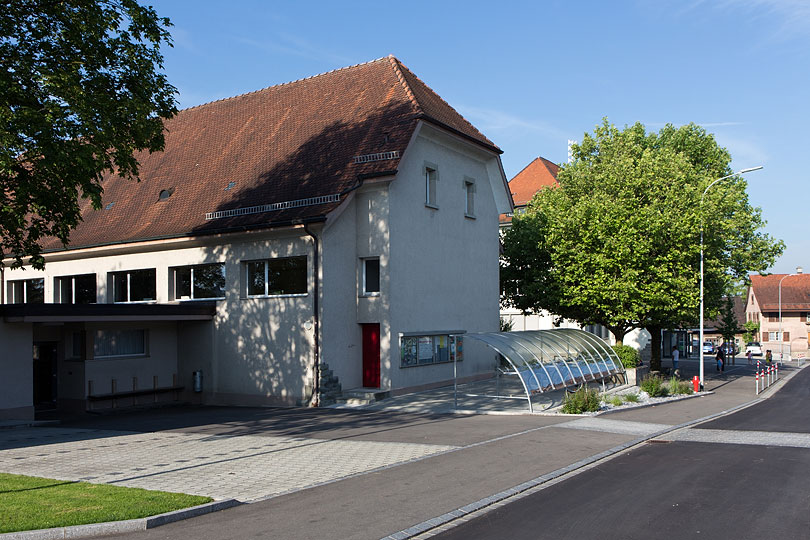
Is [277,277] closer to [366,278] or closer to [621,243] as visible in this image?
[366,278]

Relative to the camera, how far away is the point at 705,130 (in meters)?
39.2

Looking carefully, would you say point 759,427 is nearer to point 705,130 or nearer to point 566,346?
point 566,346

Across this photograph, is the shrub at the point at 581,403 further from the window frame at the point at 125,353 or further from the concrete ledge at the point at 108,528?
the window frame at the point at 125,353

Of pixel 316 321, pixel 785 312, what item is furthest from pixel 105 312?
pixel 785 312

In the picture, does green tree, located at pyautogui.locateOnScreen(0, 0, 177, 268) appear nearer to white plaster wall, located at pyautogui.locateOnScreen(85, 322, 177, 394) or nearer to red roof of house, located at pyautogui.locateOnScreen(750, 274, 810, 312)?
white plaster wall, located at pyautogui.locateOnScreen(85, 322, 177, 394)

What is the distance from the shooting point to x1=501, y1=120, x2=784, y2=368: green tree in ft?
91.1

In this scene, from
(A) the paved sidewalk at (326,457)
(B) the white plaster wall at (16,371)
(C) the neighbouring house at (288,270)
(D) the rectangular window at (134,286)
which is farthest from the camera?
(D) the rectangular window at (134,286)

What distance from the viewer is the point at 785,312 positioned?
82000 mm

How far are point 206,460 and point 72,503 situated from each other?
3686 millimetres

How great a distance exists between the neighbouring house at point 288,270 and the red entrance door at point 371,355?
0.16 ft

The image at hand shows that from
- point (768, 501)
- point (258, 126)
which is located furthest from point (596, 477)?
point (258, 126)

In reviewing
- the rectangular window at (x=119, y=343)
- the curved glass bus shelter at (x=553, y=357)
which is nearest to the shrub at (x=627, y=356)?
the curved glass bus shelter at (x=553, y=357)

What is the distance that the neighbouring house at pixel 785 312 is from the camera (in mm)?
80812

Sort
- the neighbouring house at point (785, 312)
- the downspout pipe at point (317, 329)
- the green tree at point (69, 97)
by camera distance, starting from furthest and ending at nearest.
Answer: the neighbouring house at point (785, 312)
the downspout pipe at point (317, 329)
the green tree at point (69, 97)
